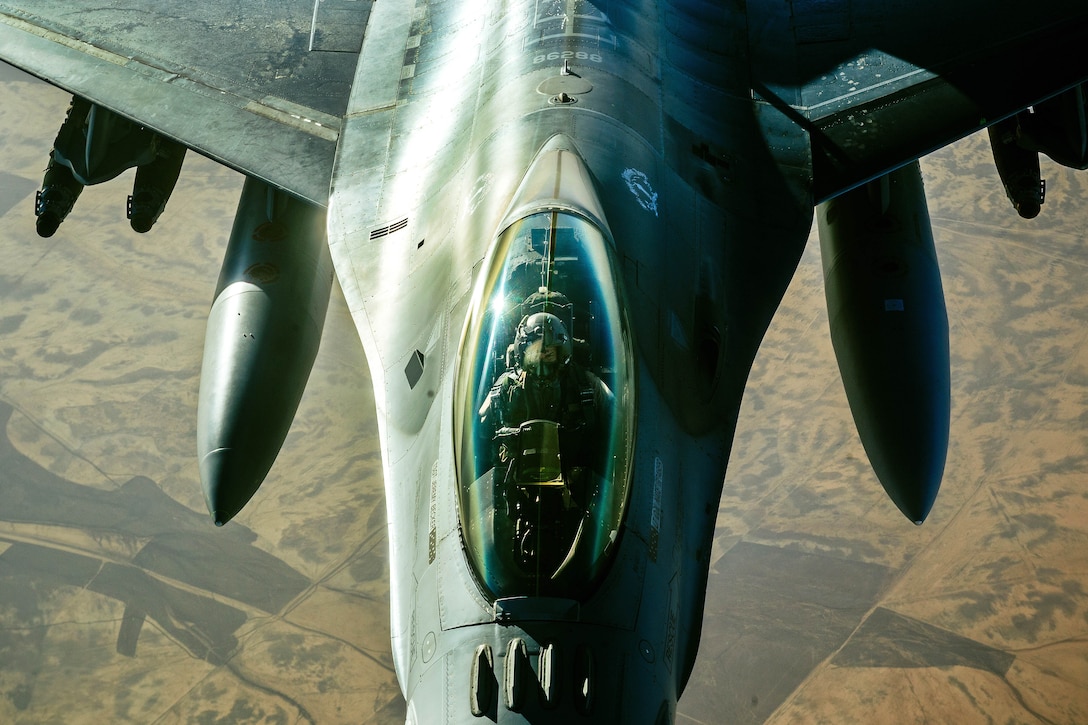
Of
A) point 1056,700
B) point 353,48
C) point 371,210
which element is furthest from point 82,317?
point 1056,700

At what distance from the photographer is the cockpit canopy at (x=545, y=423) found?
13.6ft

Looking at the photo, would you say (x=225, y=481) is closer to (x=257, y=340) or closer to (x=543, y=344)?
(x=257, y=340)

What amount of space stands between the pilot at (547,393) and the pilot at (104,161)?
16.6 ft

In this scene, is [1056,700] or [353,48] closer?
[1056,700]

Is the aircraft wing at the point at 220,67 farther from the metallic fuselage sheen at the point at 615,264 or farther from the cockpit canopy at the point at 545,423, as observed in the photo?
the cockpit canopy at the point at 545,423

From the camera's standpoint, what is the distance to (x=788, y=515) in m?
9.33

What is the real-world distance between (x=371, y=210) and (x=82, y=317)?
18.8 ft

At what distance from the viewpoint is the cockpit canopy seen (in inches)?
163

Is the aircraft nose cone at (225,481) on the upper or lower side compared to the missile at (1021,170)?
lower

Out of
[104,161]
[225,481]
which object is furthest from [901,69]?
[104,161]

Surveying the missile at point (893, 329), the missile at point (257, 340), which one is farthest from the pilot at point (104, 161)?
the missile at point (893, 329)

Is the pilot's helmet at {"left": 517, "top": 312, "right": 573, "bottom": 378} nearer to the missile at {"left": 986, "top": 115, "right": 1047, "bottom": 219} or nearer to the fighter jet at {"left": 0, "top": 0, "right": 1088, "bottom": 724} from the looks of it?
the fighter jet at {"left": 0, "top": 0, "right": 1088, "bottom": 724}

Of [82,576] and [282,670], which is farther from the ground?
[82,576]

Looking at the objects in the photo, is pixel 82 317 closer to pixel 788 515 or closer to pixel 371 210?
pixel 371 210
